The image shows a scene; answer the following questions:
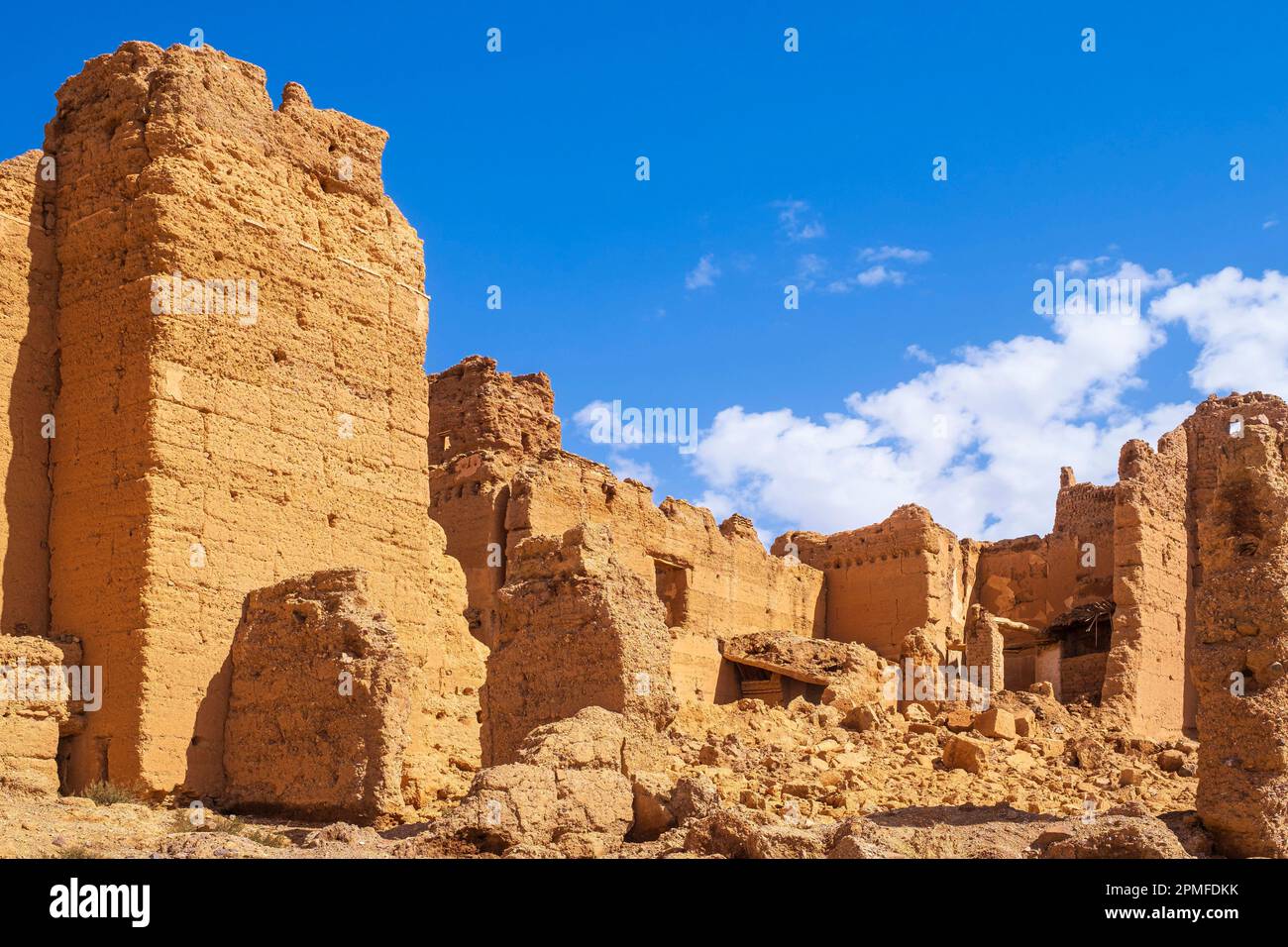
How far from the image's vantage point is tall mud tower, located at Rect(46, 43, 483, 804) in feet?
39.7

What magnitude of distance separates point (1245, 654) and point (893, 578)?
48.6 ft

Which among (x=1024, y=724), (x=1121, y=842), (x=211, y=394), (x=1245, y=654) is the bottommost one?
(x=1121, y=842)

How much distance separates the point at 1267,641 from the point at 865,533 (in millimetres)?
15647

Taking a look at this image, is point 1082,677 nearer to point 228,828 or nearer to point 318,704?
point 318,704

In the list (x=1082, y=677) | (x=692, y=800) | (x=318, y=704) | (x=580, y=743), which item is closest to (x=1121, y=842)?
(x=692, y=800)

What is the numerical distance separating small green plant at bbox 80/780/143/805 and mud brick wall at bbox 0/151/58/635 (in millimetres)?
1646

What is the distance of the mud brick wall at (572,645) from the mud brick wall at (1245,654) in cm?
453

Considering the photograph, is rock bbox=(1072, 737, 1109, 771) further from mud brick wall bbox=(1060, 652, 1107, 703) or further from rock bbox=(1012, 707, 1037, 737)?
mud brick wall bbox=(1060, 652, 1107, 703)


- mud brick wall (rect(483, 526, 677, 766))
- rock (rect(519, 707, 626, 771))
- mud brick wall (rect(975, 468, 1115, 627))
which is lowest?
rock (rect(519, 707, 626, 771))

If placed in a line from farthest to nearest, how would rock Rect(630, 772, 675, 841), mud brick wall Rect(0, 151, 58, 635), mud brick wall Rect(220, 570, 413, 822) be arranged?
mud brick wall Rect(0, 151, 58, 635)
mud brick wall Rect(220, 570, 413, 822)
rock Rect(630, 772, 675, 841)

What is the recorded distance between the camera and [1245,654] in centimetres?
1213

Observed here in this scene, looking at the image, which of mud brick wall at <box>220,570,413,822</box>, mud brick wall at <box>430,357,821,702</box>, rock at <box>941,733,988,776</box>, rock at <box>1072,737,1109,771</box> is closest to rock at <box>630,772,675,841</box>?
mud brick wall at <box>220,570,413,822</box>

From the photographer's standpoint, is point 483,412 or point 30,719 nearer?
point 30,719
